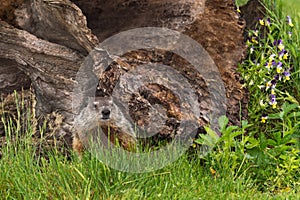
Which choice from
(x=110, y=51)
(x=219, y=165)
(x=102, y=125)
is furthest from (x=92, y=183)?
(x=110, y=51)

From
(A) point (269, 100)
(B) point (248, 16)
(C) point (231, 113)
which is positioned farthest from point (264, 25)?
(C) point (231, 113)

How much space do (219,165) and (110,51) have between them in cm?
123

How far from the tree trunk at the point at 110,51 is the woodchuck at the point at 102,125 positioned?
7 cm

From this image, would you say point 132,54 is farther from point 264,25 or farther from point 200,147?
point 264,25

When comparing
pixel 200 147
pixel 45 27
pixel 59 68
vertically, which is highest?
pixel 45 27

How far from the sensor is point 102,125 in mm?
3617

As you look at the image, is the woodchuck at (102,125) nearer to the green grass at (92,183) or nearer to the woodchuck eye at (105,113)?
the woodchuck eye at (105,113)

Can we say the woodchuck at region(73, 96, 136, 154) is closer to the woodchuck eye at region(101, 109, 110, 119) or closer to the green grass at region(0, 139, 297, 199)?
the woodchuck eye at region(101, 109, 110, 119)

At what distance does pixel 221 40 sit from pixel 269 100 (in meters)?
0.73

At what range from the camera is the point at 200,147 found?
3.84m

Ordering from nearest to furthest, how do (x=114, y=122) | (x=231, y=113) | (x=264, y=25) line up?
(x=114, y=122)
(x=231, y=113)
(x=264, y=25)

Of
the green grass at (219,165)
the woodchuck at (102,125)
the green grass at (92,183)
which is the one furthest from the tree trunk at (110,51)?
the green grass at (92,183)

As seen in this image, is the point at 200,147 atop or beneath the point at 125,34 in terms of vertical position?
beneath

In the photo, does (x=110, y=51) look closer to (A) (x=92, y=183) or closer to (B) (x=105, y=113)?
(B) (x=105, y=113)
